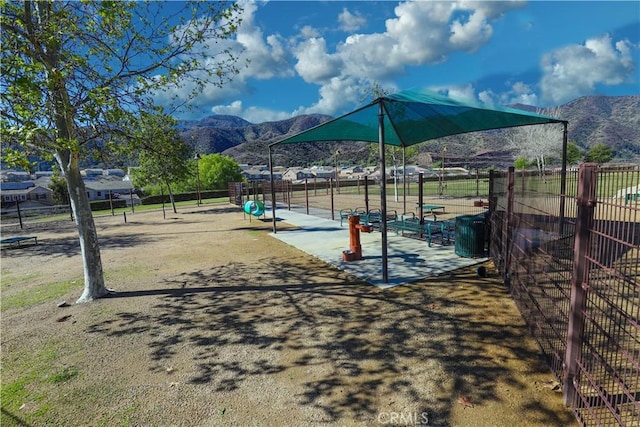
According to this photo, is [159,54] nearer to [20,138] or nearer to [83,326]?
[20,138]

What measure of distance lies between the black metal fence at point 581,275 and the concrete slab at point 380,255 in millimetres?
1396

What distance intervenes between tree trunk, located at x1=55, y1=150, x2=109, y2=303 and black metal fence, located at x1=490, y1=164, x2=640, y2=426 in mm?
7518

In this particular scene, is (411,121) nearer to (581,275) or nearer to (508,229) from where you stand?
(508,229)

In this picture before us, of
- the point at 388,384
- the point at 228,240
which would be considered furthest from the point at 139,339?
the point at 228,240

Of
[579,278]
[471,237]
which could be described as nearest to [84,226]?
[579,278]

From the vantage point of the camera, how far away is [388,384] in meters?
3.64

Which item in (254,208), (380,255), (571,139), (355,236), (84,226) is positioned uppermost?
(571,139)

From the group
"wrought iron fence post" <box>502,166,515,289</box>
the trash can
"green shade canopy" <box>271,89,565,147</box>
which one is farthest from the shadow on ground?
"green shade canopy" <box>271,89,565,147</box>

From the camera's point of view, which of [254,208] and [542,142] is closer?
[254,208]

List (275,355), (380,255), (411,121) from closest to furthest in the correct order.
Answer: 1. (275,355)
2. (380,255)
3. (411,121)

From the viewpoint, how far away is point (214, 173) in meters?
51.1

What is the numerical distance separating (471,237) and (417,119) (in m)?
3.65

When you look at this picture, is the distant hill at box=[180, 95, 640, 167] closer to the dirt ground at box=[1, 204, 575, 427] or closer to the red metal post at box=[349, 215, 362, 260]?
the red metal post at box=[349, 215, 362, 260]

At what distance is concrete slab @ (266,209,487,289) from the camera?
23.7 ft
